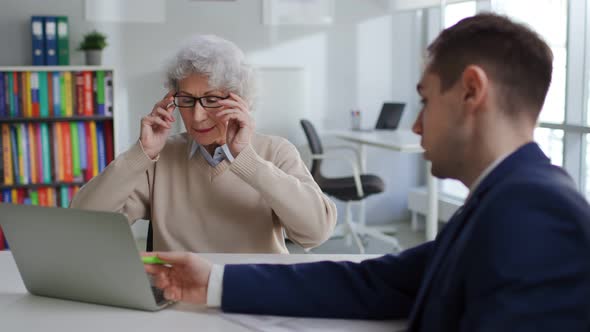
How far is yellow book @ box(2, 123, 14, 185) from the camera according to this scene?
4168mm

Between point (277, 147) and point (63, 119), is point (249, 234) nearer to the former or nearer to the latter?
point (277, 147)

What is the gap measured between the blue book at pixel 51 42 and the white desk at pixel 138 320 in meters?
3.25

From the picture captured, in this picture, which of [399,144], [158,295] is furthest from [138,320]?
[399,144]

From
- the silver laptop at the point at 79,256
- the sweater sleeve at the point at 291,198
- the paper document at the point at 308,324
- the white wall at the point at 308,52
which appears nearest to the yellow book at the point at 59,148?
the white wall at the point at 308,52

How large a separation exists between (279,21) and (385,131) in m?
1.13

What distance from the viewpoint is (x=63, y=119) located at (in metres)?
4.27

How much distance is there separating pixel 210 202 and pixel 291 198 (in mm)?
300

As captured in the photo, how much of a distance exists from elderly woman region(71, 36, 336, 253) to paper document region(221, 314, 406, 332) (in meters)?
0.64

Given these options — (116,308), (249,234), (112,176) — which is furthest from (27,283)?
(249,234)

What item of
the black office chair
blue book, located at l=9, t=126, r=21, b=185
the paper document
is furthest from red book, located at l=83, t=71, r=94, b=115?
the paper document

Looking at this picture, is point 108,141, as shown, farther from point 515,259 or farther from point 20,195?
point 515,259

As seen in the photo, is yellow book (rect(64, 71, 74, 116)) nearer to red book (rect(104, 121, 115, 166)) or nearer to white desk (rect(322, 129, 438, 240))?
red book (rect(104, 121, 115, 166))

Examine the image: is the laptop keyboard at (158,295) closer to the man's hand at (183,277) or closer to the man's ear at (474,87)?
the man's hand at (183,277)

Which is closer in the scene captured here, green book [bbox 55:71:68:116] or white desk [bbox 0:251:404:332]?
white desk [bbox 0:251:404:332]
